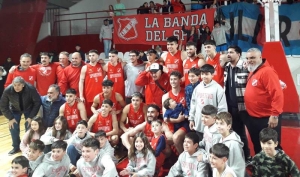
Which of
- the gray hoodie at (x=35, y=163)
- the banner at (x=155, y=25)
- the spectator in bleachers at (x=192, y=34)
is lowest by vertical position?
the gray hoodie at (x=35, y=163)

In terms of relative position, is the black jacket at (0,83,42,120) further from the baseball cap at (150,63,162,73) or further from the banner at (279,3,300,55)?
the banner at (279,3,300,55)

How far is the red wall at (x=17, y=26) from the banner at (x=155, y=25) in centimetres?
297

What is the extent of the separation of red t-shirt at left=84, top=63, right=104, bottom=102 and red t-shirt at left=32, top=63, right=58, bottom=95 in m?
0.84

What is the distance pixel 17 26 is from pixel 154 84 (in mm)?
7623

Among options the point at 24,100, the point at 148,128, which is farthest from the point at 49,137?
the point at 148,128

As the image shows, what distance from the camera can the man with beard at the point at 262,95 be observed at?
3984mm

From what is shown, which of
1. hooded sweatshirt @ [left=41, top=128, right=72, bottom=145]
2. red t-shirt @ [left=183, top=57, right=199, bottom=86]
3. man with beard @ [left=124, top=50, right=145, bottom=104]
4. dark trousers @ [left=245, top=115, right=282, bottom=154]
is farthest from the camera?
man with beard @ [left=124, top=50, right=145, bottom=104]

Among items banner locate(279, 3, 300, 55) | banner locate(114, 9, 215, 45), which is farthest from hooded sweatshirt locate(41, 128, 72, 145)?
banner locate(279, 3, 300, 55)

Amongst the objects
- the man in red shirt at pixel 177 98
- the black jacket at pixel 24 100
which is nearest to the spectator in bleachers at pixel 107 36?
the black jacket at pixel 24 100

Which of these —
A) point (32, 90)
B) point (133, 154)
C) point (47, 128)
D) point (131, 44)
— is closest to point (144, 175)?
point (133, 154)

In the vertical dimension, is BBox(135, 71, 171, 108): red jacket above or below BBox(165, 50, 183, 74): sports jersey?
below

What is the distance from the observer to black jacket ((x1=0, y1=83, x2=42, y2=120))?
5.73 meters

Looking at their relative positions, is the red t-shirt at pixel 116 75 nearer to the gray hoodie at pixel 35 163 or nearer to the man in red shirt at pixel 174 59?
the man in red shirt at pixel 174 59

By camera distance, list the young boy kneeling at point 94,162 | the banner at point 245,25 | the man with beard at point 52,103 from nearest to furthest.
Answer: the young boy kneeling at point 94,162, the man with beard at point 52,103, the banner at point 245,25
